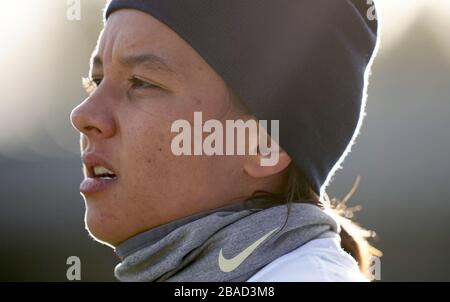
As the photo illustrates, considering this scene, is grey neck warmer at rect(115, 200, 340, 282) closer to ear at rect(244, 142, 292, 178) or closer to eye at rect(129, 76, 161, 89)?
ear at rect(244, 142, 292, 178)

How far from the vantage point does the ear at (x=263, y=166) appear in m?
2.74

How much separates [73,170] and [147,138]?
8.96 meters

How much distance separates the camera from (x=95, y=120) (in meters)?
2.60

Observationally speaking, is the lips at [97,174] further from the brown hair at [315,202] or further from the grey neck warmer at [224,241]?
the brown hair at [315,202]

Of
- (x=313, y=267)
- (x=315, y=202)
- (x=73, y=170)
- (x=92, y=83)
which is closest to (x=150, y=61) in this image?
(x=92, y=83)

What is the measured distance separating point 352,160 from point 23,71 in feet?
14.5

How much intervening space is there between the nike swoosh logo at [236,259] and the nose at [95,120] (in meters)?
0.53

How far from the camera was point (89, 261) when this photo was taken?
10.8m

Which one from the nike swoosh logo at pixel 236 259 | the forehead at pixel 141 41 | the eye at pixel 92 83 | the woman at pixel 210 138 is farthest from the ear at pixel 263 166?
the eye at pixel 92 83

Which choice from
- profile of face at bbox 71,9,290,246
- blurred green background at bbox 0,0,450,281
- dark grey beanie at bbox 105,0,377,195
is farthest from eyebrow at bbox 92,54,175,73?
blurred green background at bbox 0,0,450,281

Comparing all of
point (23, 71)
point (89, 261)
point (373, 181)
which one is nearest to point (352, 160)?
point (373, 181)

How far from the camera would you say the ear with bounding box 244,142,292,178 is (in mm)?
2744

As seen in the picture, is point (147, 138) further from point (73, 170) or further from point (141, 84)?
point (73, 170)
